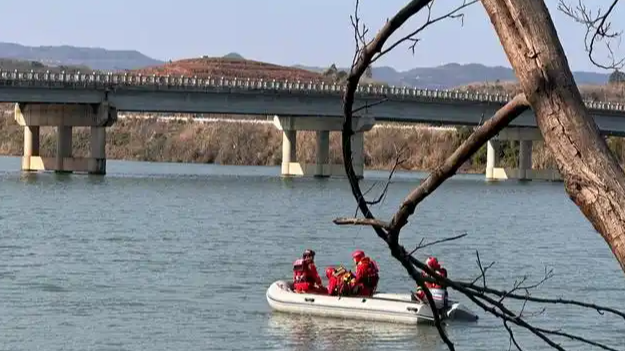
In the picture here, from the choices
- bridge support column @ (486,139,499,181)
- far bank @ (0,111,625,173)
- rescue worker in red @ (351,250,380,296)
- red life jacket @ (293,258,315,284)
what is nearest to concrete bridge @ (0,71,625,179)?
bridge support column @ (486,139,499,181)

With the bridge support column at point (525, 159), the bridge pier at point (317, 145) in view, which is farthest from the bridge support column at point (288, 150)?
the bridge support column at point (525, 159)

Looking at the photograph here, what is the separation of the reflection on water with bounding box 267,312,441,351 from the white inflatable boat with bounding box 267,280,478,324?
5.5 inches

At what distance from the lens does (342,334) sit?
104 feet

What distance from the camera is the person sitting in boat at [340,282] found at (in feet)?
109

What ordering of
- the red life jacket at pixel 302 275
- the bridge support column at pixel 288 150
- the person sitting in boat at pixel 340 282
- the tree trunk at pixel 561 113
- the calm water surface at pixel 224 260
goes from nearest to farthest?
1. the tree trunk at pixel 561 113
2. the calm water surface at pixel 224 260
3. the person sitting in boat at pixel 340 282
4. the red life jacket at pixel 302 275
5. the bridge support column at pixel 288 150

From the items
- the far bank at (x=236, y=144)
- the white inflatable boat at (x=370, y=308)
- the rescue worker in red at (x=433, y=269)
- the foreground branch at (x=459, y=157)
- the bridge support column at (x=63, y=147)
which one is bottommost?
the far bank at (x=236, y=144)

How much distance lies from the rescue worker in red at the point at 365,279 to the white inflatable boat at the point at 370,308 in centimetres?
23

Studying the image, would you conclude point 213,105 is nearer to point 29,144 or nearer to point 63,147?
point 63,147

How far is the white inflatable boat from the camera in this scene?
32.6m

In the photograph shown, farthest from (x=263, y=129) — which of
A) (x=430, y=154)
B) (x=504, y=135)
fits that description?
(x=504, y=135)

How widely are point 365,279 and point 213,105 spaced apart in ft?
262

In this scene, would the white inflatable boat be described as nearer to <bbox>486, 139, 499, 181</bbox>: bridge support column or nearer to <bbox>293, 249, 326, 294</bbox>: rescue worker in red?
<bbox>293, 249, 326, 294</bbox>: rescue worker in red

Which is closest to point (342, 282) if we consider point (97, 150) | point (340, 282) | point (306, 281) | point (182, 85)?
point (340, 282)

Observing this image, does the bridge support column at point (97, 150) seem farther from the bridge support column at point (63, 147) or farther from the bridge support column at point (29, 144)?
the bridge support column at point (29, 144)
